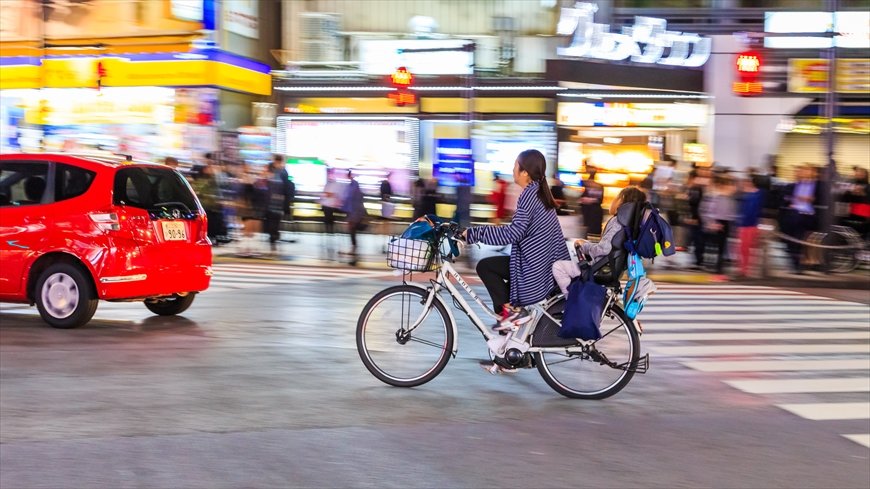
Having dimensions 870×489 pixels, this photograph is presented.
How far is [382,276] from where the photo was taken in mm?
16750

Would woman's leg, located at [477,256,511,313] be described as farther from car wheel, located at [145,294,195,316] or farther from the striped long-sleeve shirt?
car wheel, located at [145,294,195,316]

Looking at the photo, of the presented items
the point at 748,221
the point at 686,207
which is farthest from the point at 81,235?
the point at 686,207

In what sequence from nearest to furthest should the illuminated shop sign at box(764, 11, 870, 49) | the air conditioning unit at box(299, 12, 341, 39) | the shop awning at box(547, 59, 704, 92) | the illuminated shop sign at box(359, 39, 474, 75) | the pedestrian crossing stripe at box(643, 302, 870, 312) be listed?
the pedestrian crossing stripe at box(643, 302, 870, 312) → the illuminated shop sign at box(764, 11, 870, 49) → the shop awning at box(547, 59, 704, 92) → the illuminated shop sign at box(359, 39, 474, 75) → the air conditioning unit at box(299, 12, 341, 39)

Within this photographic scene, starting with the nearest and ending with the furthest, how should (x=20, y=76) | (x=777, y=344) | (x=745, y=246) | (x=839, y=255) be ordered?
(x=777, y=344)
(x=745, y=246)
(x=839, y=255)
(x=20, y=76)

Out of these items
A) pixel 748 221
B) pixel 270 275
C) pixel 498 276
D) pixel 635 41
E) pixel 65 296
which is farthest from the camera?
pixel 635 41

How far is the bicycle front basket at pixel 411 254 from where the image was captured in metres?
7.27

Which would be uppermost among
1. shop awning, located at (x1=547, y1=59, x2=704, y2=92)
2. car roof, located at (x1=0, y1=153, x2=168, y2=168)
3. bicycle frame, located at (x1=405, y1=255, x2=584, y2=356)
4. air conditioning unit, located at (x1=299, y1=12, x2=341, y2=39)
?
air conditioning unit, located at (x1=299, y1=12, x2=341, y2=39)

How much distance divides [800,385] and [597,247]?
2.34 m

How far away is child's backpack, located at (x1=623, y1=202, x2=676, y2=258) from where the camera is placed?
726 centimetres

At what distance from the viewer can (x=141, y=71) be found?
28.4 m

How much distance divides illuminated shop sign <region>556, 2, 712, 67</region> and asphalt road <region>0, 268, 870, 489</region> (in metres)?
16.5

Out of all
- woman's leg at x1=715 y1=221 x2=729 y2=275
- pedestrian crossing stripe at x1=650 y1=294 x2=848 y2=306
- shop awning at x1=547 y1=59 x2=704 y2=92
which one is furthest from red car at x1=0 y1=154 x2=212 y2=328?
shop awning at x1=547 y1=59 x2=704 y2=92

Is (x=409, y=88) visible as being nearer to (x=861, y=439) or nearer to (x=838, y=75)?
(x=838, y=75)

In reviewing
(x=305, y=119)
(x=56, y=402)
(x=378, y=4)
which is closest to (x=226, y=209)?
(x=305, y=119)
